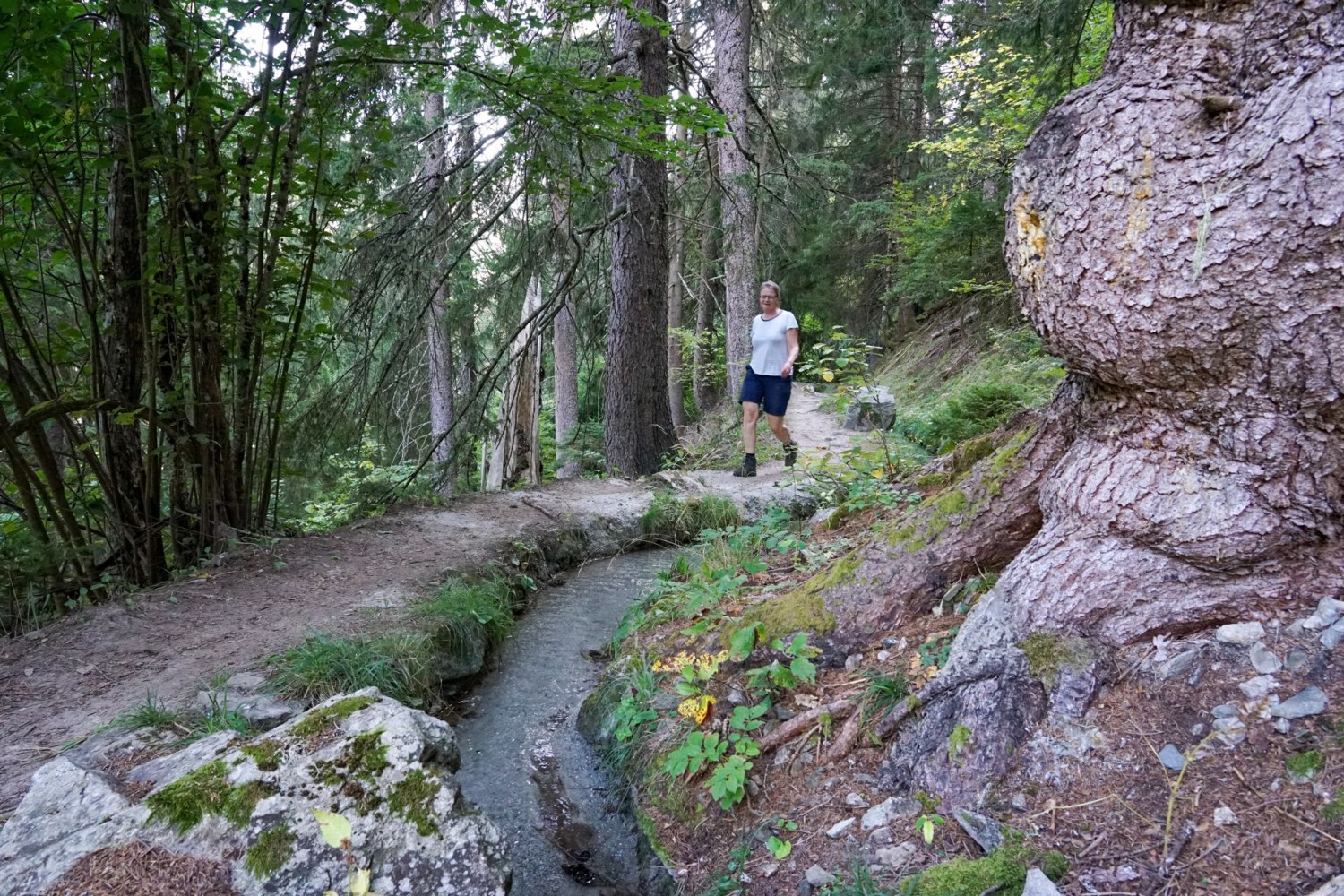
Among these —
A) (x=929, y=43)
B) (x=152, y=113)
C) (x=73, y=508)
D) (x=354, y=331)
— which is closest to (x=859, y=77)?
(x=929, y=43)

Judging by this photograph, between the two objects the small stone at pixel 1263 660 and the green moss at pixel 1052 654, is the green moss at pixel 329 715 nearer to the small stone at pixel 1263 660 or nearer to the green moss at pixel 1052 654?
the green moss at pixel 1052 654

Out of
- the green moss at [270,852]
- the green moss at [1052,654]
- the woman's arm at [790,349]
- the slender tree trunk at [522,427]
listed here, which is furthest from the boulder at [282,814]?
the slender tree trunk at [522,427]

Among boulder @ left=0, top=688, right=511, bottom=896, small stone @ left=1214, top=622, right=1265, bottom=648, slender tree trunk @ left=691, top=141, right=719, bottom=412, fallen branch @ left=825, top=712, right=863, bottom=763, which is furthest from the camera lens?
slender tree trunk @ left=691, top=141, right=719, bottom=412

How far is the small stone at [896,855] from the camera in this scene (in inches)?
90.9

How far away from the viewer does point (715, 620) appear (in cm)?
407

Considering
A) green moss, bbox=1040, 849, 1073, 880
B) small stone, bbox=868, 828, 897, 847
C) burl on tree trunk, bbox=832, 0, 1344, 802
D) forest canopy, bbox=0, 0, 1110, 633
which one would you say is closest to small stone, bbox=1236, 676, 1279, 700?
burl on tree trunk, bbox=832, 0, 1344, 802

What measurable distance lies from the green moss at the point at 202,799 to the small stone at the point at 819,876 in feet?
6.19

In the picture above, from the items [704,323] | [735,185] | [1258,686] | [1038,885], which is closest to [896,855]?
[1038,885]

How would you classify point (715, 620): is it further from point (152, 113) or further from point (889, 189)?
point (889, 189)

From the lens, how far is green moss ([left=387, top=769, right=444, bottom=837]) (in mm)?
2570

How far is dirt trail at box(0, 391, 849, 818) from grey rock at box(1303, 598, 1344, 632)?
4.41m

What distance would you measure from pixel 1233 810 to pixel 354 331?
6.90 metres

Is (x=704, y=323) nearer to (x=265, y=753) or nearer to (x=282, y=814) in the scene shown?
(x=265, y=753)

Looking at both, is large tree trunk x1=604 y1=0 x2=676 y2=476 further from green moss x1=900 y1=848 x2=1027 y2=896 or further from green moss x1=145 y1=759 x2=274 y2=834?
green moss x1=900 y1=848 x2=1027 y2=896
